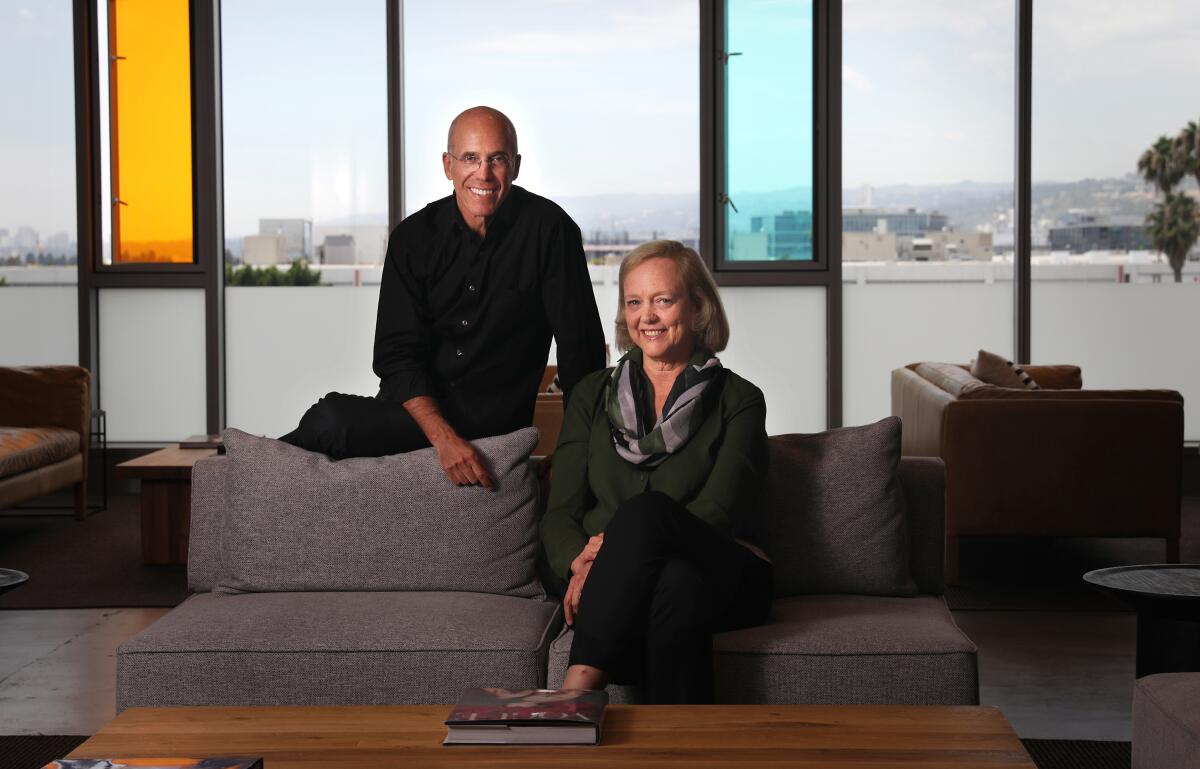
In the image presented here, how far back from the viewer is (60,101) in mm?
6887

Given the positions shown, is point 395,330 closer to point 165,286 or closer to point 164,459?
point 164,459

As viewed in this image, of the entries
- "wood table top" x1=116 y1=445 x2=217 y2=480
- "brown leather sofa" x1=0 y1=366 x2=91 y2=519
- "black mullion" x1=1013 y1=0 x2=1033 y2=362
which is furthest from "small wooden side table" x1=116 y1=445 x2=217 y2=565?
"black mullion" x1=1013 y1=0 x2=1033 y2=362

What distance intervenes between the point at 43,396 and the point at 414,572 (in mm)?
3897

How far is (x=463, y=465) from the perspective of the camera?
2.84 meters

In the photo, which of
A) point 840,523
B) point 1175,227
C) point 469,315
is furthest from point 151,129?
point 1175,227

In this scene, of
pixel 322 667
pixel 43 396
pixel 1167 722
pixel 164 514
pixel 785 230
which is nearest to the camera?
pixel 1167 722

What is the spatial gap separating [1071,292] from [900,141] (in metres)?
1.24

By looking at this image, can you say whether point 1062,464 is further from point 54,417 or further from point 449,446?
point 54,417

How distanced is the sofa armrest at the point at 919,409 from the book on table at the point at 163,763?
3304 mm

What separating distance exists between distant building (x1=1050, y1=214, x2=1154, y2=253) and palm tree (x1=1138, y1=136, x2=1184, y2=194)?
0.73 feet

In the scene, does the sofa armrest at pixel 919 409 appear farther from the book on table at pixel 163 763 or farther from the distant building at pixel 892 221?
the book on table at pixel 163 763

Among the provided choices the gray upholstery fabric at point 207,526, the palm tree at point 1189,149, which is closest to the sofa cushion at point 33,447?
the gray upholstery fabric at point 207,526

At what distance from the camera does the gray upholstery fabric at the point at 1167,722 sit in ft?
6.33

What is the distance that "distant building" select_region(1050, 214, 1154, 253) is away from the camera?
696 cm
